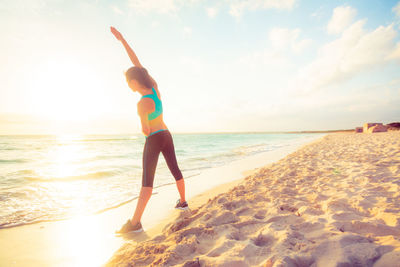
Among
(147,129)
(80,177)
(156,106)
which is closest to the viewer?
(147,129)

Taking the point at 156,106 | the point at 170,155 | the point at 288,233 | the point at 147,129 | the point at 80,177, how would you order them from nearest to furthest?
the point at 288,233 → the point at 147,129 → the point at 156,106 → the point at 170,155 → the point at 80,177

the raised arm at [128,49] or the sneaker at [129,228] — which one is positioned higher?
the raised arm at [128,49]

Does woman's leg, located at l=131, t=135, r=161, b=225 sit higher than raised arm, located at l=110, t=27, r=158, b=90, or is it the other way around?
raised arm, located at l=110, t=27, r=158, b=90

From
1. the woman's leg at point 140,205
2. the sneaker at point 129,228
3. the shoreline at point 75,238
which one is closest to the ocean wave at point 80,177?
the shoreline at point 75,238

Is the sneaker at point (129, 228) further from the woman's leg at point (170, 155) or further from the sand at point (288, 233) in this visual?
the woman's leg at point (170, 155)

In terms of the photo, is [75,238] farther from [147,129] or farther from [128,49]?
[128,49]

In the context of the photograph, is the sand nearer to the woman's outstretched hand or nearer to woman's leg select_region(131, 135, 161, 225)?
woman's leg select_region(131, 135, 161, 225)

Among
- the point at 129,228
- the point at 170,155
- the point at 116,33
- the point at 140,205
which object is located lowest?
the point at 129,228

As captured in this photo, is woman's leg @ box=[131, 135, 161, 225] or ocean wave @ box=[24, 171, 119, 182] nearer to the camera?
woman's leg @ box=[131, 135, 161, 225]

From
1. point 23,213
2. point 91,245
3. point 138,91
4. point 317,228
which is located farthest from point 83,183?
point 317,228

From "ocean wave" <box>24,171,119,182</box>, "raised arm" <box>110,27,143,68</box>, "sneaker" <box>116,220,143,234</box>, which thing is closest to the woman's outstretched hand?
"raised arm" <box>110,27,143,68</box>

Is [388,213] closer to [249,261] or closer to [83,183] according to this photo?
Result: [249,261]

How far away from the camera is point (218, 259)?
4.70ft

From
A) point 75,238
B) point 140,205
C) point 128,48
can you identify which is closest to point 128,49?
point 128,48
